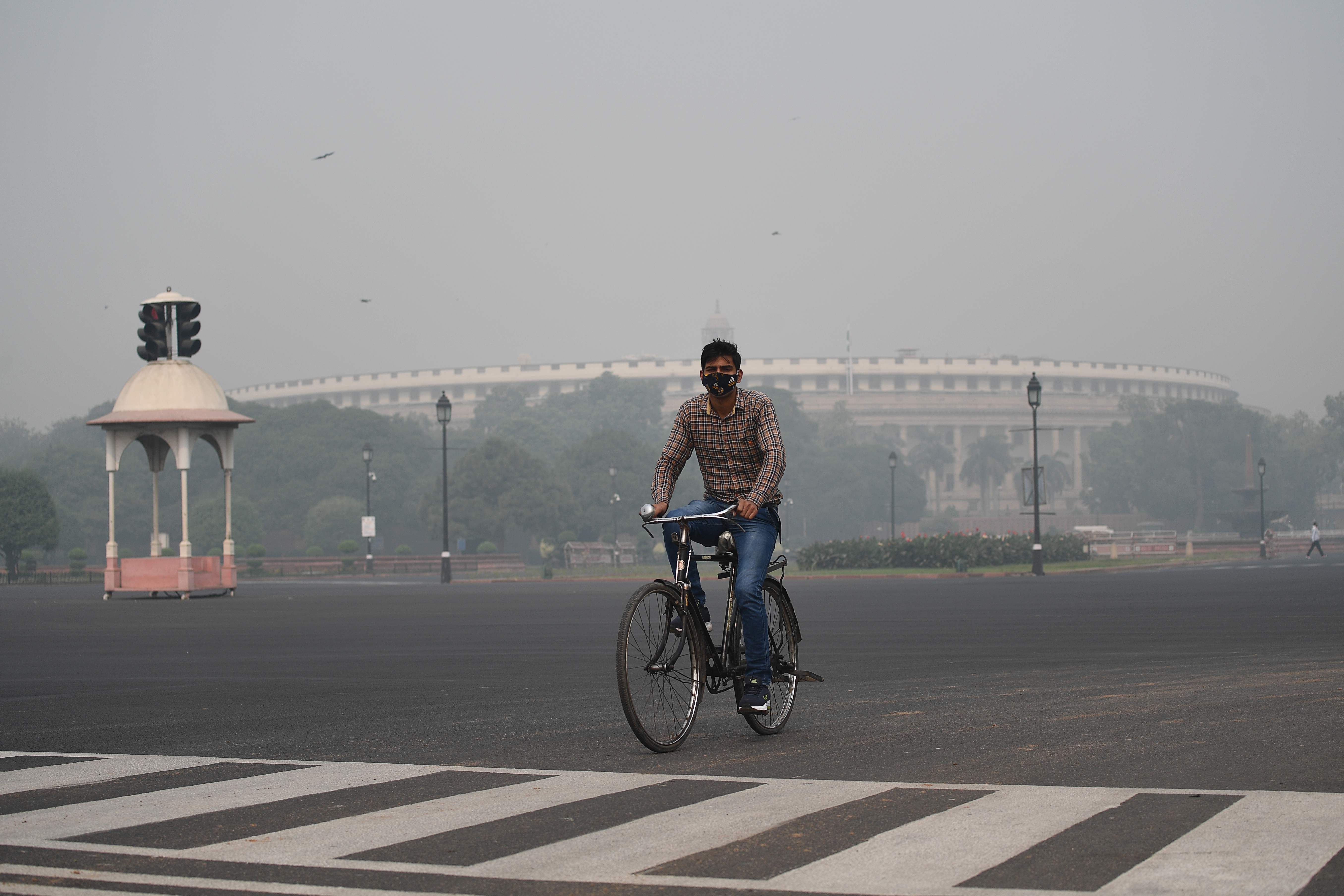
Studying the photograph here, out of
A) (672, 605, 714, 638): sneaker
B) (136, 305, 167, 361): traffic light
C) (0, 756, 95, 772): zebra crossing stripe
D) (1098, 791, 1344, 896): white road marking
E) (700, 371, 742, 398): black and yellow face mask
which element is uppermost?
(136, 305, 167, 361): traffic light

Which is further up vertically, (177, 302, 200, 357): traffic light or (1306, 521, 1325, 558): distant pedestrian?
(177, 302, 200, 357): traffic light

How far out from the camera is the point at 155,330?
2962 cm

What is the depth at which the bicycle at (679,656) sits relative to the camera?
23.8 ft

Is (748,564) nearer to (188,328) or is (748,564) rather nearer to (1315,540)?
(188,328)

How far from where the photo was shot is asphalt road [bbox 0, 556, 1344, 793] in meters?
7.04

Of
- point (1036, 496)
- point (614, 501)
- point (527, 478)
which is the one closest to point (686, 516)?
point (1036, 496)

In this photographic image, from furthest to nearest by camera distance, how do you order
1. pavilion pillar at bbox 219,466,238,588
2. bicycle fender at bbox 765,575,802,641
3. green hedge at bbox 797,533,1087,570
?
green hedge at bbox 797,533,1087,570 < pavilion pillar at bbox 219,466,238,588 < bicycle fender at bbox 765,575,802,641

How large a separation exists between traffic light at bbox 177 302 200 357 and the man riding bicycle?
23652mm

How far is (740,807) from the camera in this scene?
585 centimetres

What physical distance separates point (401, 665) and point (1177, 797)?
29.0 ft

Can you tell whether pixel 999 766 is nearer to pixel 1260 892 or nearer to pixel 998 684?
pixel 1260 892

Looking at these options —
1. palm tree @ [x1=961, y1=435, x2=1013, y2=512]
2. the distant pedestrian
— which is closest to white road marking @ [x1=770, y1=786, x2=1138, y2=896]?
the distant pedestrian

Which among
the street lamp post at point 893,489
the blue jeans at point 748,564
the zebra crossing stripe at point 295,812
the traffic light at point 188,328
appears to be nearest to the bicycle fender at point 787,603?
the blue jeans at point 748,564

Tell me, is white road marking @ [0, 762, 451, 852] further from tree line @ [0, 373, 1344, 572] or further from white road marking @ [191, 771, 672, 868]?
tree line @ [0, 373, 1344, 572]
